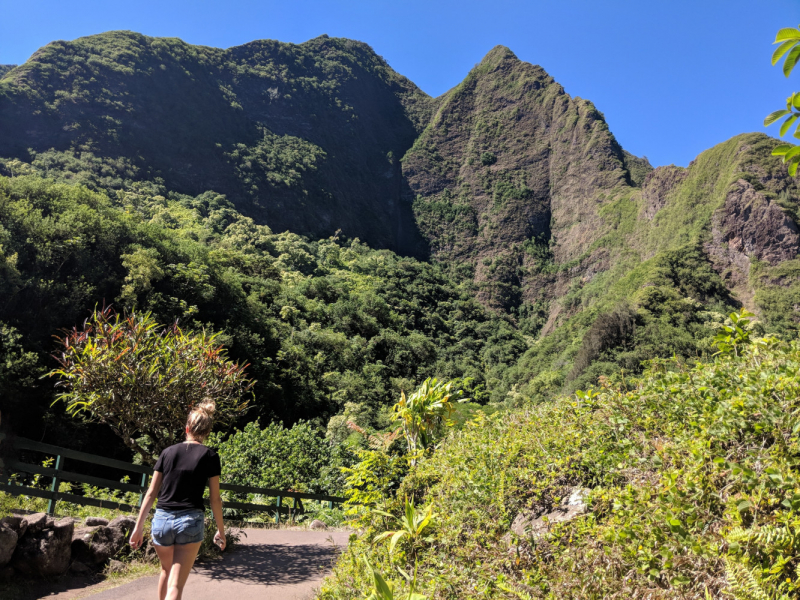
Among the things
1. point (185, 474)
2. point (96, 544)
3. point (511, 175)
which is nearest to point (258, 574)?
point (96, 544)

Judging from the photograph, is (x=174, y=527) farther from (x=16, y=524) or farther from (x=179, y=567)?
(x=16, y=524)

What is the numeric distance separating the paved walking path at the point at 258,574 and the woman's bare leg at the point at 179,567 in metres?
1.45

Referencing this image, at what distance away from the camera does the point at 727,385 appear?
8.89ft

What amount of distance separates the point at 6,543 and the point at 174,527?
209 cm

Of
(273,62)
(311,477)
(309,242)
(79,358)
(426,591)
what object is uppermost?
(273,62)

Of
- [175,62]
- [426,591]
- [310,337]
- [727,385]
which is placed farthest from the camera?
[175,62]

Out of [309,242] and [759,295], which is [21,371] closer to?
[759,295]

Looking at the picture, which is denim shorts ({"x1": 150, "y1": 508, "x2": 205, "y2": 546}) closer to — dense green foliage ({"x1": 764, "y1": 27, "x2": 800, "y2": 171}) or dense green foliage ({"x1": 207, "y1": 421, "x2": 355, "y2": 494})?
dense green foliage ({"x1": 764, "y1": 27, "x2": 800, "y2": 171})

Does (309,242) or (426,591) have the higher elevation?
(309,242)

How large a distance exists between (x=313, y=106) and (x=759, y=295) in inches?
3605

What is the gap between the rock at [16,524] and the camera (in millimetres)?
4234

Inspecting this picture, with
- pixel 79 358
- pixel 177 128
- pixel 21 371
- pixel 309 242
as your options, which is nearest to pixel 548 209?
pixel 309 242

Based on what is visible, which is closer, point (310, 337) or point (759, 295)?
point (310, 337)

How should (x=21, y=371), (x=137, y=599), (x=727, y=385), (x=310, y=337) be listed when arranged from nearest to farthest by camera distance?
(x=727, y=385), (x=137, y=599), (x=21, y=371), (x=310, y=337)
